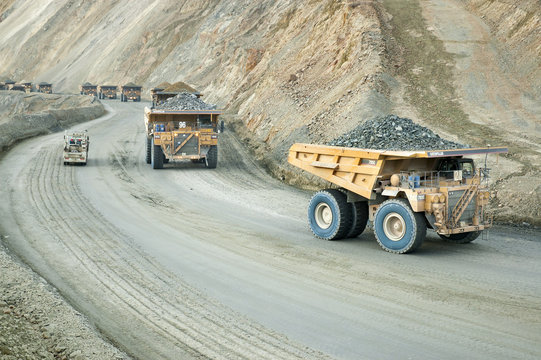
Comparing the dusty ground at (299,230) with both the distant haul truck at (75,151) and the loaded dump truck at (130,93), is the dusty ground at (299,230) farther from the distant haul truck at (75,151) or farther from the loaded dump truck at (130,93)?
the loaded dump truck at (130,93)

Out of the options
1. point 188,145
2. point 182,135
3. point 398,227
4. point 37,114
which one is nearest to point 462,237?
point 398,227

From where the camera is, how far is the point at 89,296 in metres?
9.17

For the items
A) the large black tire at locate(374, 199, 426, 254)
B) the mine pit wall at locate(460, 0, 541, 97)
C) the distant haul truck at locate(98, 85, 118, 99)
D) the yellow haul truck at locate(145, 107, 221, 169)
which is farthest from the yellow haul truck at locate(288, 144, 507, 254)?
the distant haul truck at locate(98, 85, 118, 99)

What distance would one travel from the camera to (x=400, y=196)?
11859mm

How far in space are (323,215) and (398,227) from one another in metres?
2.00

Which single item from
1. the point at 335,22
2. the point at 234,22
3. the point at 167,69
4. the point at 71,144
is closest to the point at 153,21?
the point at 167,69

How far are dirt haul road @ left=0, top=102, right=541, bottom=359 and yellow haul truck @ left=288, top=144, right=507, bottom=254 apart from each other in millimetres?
A: 425

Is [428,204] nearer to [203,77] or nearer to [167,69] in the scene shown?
[203,77]

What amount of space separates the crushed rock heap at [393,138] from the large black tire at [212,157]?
10.7m

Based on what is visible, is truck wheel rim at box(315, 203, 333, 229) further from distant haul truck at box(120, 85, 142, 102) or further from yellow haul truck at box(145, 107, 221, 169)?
distant haul truck at box(120, 85, 142, 102)

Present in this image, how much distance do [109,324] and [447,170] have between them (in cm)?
736

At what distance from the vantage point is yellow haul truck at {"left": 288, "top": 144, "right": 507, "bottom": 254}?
37.1 feet

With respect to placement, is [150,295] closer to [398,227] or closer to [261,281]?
[261,281]

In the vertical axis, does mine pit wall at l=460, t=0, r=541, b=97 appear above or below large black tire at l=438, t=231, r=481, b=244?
above
